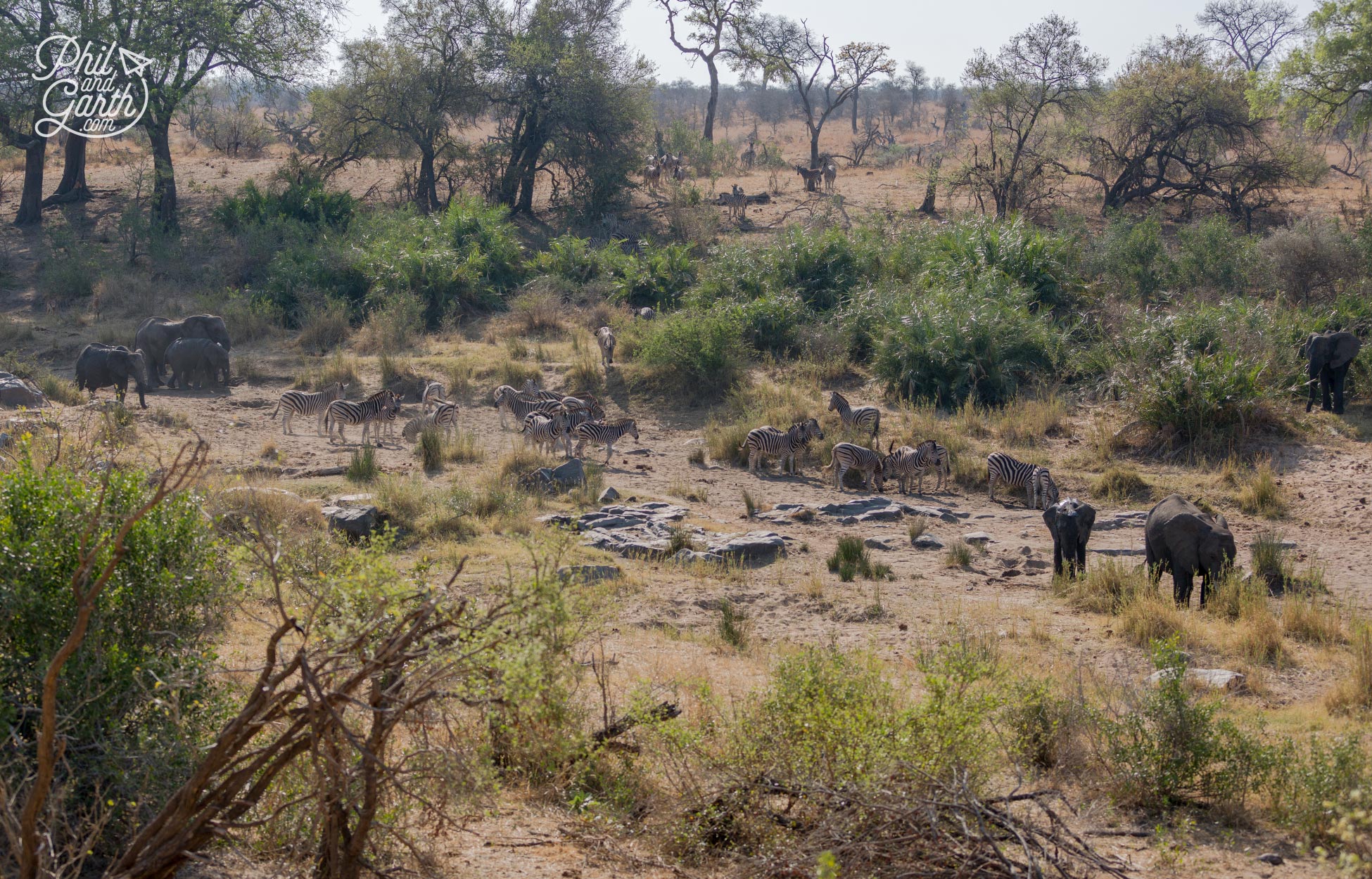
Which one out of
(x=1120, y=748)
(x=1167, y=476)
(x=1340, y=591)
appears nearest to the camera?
(x=1120, y=748)

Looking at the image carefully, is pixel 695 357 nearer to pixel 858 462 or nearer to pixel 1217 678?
pixel 858 462

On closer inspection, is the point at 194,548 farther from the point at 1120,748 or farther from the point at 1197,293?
the point at 1197,293

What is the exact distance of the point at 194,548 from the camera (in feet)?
13.9

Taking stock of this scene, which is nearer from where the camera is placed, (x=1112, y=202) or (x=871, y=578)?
(x=871, y=578)

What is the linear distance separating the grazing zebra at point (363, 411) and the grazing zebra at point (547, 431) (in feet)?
6.42

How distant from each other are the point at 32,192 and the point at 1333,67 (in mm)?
29927

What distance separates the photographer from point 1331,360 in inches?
577

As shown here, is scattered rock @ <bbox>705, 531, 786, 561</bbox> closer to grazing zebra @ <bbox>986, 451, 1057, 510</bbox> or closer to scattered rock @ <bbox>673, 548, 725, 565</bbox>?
scattered rock @ <bbox>673, 548, 725, 565</bbox>

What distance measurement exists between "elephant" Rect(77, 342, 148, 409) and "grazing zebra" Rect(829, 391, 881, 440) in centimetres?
979

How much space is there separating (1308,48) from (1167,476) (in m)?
14.6

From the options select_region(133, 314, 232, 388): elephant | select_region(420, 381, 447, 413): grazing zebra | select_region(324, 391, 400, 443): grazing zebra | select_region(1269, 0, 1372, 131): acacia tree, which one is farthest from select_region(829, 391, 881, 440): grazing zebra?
select_region(1269, 0, 1372, 131): acacia tree

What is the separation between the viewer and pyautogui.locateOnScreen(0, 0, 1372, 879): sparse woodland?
12.1ft

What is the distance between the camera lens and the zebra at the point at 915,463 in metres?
12.7

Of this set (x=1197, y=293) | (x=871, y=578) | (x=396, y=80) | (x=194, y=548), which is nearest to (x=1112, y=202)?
(x=1197, y=293)
